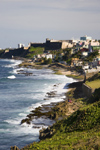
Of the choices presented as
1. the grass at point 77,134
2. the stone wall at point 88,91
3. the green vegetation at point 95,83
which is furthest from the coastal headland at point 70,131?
the green vegetation at point 95,83

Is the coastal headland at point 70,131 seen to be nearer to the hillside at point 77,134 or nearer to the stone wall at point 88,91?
the hillside at point 77,134

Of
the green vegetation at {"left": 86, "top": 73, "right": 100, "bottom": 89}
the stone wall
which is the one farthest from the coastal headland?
the green vegetation at {"left": 86, "top": 73, "right": 100, "bottom": 89}

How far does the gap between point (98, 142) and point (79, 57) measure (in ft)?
372

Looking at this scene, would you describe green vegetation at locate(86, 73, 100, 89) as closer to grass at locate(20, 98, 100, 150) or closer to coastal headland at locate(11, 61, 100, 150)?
coastal headland at locate(11, 61, 100, 150)

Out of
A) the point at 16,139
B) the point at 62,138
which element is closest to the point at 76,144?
the point at 62,138

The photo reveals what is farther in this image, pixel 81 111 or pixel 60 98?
pixel 60 98

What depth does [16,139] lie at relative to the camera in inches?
1197

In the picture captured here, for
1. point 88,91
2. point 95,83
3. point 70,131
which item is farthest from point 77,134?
point 95,83

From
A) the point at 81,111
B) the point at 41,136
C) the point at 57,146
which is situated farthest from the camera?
the point at 41,136

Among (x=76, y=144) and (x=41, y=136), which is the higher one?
(x=76, y=144)

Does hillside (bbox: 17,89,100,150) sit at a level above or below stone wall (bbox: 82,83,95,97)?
above

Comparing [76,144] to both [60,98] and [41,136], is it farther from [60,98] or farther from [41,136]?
[60,98]

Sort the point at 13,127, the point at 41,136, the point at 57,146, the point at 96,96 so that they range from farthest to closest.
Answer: the point at 96,96, the point at 13,127, the point at 41,136, the point at 57,146

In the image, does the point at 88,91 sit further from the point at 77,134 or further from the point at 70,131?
the point at 77,134
